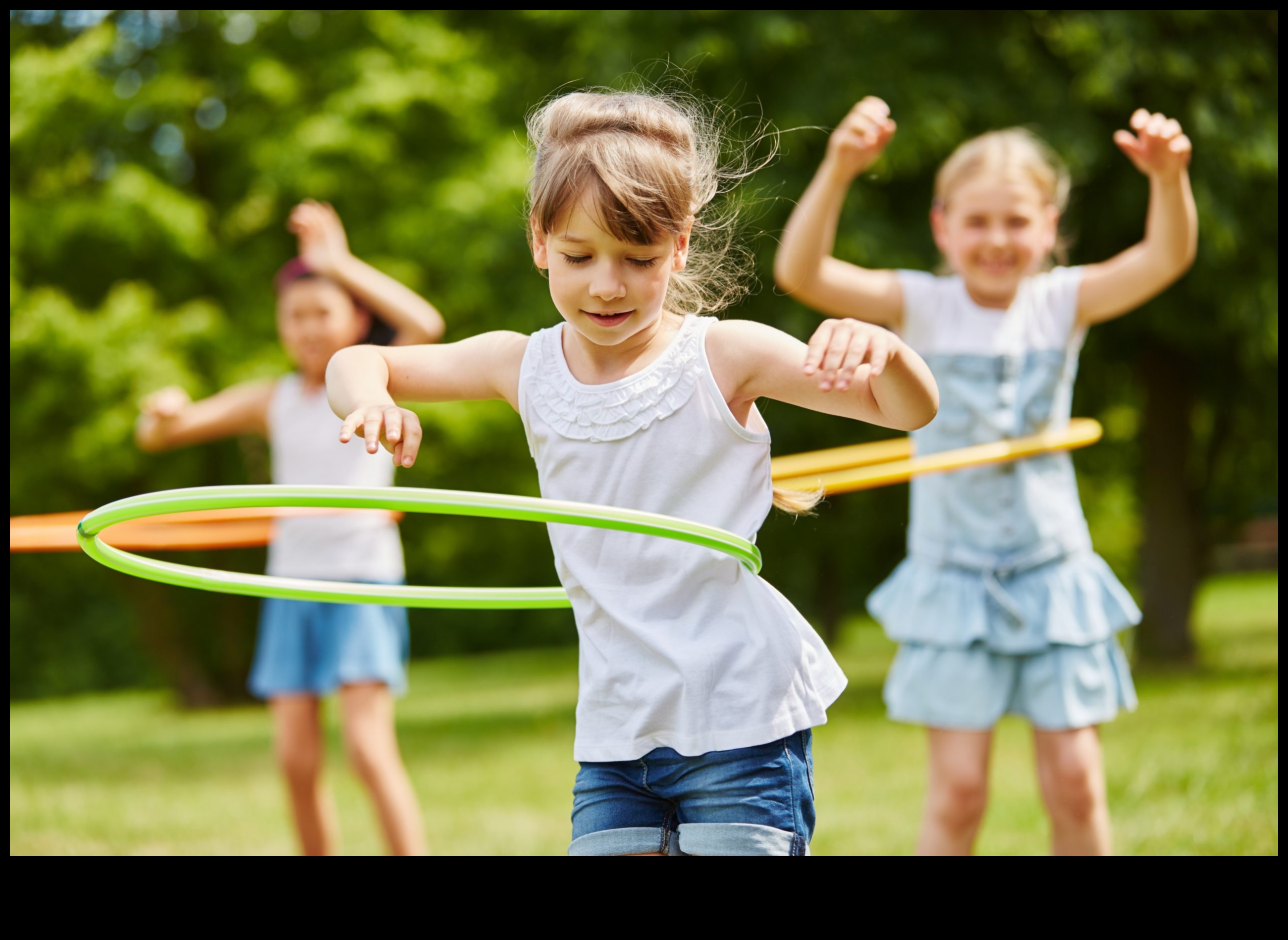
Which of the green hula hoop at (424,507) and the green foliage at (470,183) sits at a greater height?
the green foliage at (470,183)

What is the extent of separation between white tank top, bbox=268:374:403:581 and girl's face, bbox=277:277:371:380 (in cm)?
16

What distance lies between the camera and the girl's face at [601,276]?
2.30m

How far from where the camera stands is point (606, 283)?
229 centimetres

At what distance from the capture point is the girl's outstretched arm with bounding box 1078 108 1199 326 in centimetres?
346

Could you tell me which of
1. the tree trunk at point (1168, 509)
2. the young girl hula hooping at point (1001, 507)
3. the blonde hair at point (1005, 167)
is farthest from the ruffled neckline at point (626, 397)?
the tree trunk at point (1168, 509)

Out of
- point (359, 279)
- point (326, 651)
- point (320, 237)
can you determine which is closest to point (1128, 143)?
point (359, 279)

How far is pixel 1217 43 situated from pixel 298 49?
8.88 metres

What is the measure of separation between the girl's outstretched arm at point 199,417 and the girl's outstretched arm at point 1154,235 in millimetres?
3000

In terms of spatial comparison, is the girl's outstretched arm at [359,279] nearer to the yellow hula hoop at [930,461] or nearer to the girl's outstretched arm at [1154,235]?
the yellow hula hoop at [930,461]

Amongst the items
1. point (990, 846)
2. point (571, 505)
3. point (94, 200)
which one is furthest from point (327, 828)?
point (94, 200)

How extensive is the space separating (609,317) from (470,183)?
408 inches

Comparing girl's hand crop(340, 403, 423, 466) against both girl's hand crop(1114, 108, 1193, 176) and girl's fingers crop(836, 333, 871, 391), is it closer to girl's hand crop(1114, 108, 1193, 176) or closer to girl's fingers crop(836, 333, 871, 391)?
girl's fingers crop(836, 333, 871, 391)

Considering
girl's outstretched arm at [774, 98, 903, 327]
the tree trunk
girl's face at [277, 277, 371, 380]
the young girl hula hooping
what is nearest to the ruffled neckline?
girl's outstretched arm at [774, 98, 903, 327]
